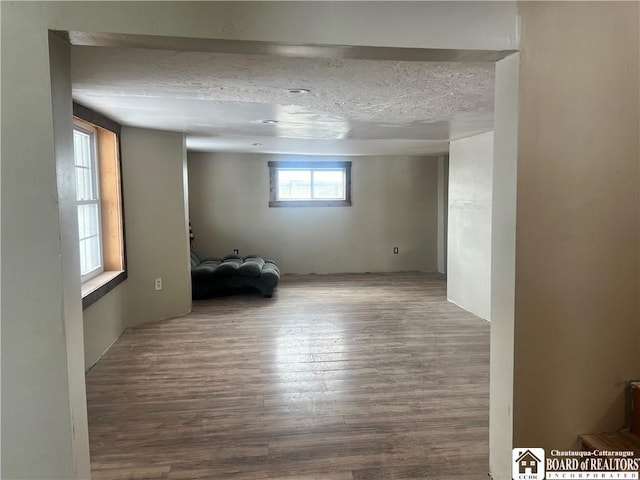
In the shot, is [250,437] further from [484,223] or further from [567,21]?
[484,223]

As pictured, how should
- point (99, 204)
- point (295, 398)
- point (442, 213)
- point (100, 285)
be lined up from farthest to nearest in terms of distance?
1. point (442, 213)
2. point (99, 204)
3. point (100, 285)
4. point (295, 398)

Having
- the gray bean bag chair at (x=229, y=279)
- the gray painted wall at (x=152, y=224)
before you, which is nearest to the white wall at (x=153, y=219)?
the gray painted wall at (x=152, y=224)


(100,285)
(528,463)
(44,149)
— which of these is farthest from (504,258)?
(100,285)

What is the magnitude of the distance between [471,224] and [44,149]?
4.52 m

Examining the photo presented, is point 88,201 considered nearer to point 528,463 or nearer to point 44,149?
point 44,149

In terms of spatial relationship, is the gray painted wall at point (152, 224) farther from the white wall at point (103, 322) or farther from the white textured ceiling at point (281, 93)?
the white textured ceiling at point (281, 93)

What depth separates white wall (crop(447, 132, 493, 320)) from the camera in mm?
4611

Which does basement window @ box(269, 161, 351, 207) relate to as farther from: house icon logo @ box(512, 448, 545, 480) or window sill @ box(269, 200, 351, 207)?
house icon logo @ box(512, 448, 545, 480)

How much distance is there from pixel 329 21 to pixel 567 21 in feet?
2.75

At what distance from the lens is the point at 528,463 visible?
1.60 metres

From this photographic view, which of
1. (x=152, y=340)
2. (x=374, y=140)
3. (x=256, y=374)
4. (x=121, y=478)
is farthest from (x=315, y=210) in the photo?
(x=121, y=478)

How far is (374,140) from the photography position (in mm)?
5262

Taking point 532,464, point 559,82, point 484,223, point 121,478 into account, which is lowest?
point 121,478

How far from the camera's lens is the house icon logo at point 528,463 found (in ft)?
5.20
